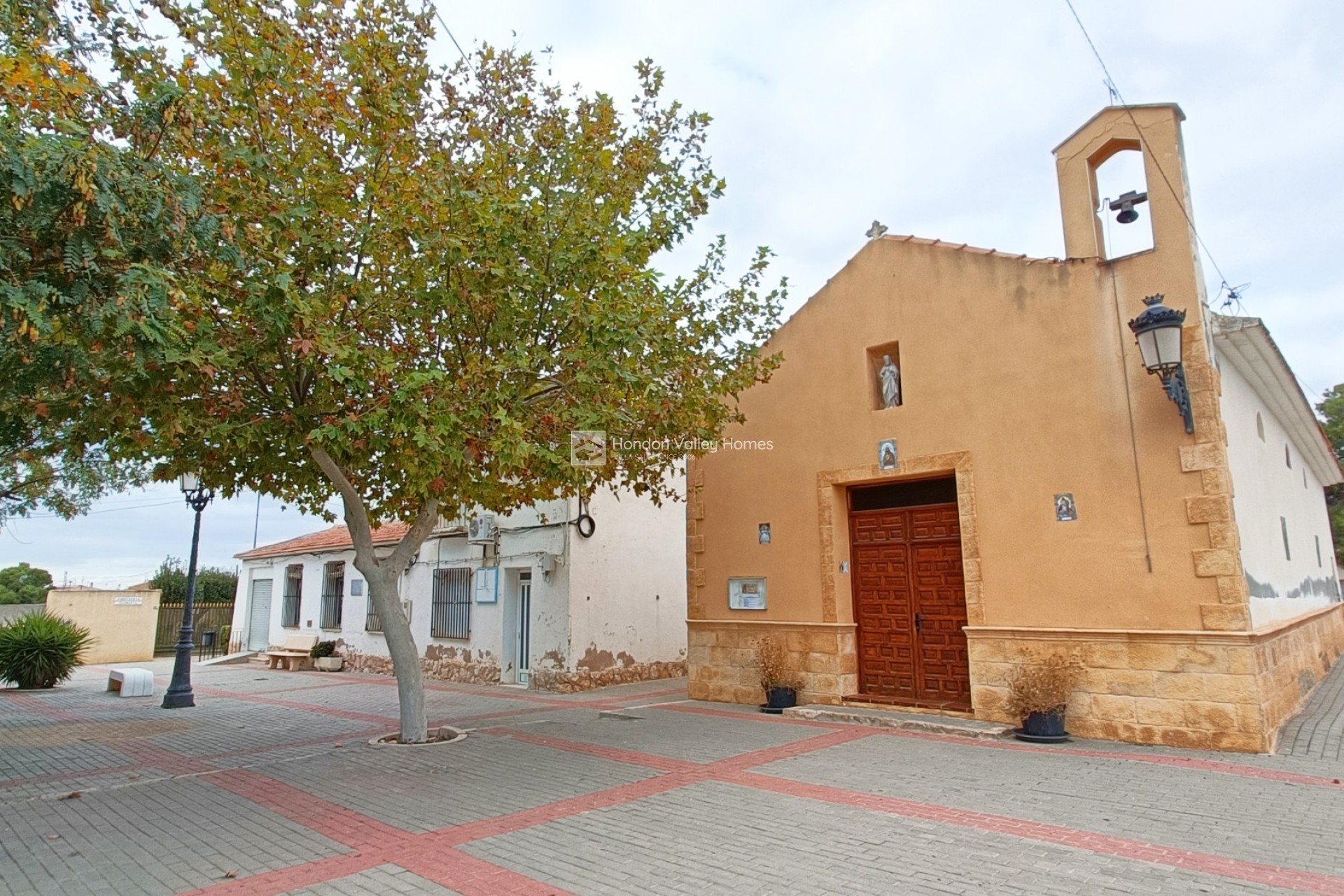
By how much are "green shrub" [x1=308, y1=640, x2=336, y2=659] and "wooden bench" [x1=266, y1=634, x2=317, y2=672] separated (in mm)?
258

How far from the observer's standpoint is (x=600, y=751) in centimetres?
790

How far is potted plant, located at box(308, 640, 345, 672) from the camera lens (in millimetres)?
18250

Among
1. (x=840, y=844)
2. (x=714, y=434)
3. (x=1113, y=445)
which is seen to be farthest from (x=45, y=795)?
(x=1113, y=445)

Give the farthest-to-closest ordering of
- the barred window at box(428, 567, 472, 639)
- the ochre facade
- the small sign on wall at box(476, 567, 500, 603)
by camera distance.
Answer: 1. the barred window at box(428, 567, 472, 639)
2. the small sign on wall at box(476, 567, 500, 603)
3. the ochre facade

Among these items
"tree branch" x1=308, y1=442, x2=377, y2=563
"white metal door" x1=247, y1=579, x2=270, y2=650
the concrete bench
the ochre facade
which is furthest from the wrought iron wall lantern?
"white metal door" x1=247, y1=579, x2=270, y2=650

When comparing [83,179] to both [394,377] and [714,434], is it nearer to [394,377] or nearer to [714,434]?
[394,377]

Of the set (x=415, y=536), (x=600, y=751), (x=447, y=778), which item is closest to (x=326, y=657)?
(x=415, y=536)

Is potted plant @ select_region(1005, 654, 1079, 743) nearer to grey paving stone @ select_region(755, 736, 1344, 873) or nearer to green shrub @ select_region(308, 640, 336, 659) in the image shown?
grey paving stone @ select_region(755, 736, 1344, 873)

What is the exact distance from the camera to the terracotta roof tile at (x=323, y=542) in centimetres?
1880

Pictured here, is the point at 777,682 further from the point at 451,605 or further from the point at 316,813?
the point at 451,605

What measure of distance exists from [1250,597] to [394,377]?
8.52 meters

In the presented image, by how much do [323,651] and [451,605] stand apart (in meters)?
4.91

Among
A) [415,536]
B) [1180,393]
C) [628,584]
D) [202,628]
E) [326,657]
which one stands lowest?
[326,657]

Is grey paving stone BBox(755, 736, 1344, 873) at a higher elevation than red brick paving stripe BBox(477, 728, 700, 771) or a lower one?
lower
